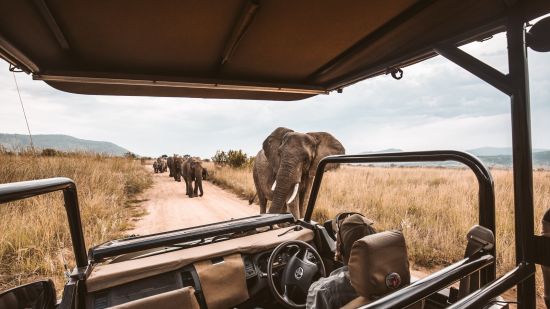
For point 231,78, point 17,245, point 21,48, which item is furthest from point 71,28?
point 17,245

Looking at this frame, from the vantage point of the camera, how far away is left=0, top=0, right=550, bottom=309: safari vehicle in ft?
5.33

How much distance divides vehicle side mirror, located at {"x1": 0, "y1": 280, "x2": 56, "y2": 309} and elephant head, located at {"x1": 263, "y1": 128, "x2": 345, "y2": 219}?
15.3 ft

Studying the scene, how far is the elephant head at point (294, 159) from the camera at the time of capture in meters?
6.48

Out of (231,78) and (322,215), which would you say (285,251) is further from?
(322,215)

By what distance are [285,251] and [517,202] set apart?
A: 1.75 metres

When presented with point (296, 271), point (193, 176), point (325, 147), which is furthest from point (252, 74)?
point (193, 176)

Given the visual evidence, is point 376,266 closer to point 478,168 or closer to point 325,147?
point 478,168

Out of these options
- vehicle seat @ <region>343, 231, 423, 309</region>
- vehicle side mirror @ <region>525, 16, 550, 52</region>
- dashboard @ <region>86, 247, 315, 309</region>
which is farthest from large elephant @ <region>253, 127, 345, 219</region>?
vehicle side mirror @ <region>525, 16, 550, 52</region>

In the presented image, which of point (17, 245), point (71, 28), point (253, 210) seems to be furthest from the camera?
point (253, 210)

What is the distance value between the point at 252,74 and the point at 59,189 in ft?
7.21

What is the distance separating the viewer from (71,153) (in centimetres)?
1175

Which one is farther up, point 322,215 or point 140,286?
point 140,286

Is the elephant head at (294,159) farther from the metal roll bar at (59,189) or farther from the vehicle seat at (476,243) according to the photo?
the vehicle seat at (476,243)

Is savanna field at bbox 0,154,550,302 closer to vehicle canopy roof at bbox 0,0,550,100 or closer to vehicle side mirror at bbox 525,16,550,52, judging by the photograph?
vehicle canopy roof at bbox 0,0,550,100
